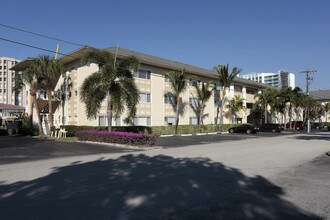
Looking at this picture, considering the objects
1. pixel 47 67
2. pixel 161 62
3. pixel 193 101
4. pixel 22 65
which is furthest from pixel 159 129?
pixel 22 65

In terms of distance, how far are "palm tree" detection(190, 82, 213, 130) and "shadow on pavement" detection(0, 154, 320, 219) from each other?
30027 millimetres

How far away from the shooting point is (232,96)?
50.6 m

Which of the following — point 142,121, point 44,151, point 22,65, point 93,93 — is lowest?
point 44,151

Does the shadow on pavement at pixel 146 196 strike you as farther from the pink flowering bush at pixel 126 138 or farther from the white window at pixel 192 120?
the white window at pixel 192 120

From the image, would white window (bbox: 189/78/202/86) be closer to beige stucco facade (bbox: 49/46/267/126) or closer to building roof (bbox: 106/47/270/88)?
beige stucco facade (bbox: 49/46/267/126)

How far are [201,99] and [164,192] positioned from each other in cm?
3351

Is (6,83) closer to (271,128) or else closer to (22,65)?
(22,65)

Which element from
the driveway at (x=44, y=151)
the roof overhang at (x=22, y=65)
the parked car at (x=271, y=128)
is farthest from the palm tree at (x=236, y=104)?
the driveway at (x=44, y=151)

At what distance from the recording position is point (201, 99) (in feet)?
132

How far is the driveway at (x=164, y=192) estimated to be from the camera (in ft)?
18.8

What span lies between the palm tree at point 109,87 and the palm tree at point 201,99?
1799cm

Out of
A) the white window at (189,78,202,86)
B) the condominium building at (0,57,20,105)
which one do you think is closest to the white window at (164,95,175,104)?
the white window at (189,78,202,86)

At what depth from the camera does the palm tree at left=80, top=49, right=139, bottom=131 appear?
2266 cm

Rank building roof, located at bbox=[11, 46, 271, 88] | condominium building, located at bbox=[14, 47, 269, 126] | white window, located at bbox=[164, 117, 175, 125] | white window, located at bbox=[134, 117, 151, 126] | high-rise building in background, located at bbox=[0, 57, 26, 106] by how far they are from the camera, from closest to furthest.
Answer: building roof, located at bbox=[11, 46, 271, 88], condominium building, located at bbox=[14, 47, 269, 126], white window, located at bbox=[134, 117, 151, 126], white window, located at bbox=[164, 117, 175, 125], high-rise building in background, located at bbox=[0, 57, 26, 106]
